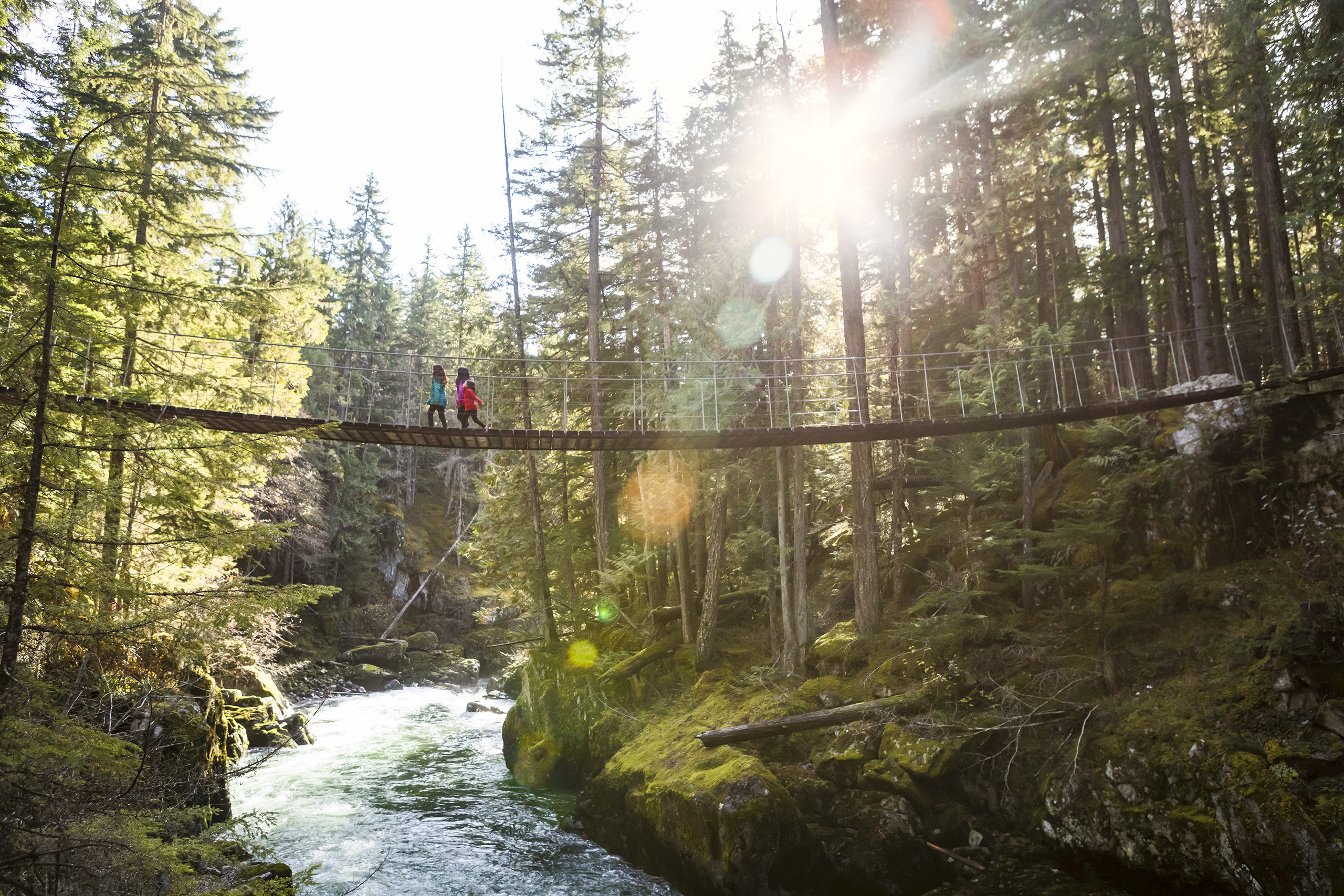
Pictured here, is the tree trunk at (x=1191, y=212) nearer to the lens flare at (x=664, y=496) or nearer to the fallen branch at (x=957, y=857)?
the fallen branch at (x=957, y=857)

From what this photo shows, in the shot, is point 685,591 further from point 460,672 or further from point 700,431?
point 460,672

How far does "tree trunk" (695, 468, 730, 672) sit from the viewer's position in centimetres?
1158

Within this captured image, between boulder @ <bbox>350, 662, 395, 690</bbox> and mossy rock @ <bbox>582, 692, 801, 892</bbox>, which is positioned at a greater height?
mossy rock @ <bbox>582, 692, 801, 892</bbox>

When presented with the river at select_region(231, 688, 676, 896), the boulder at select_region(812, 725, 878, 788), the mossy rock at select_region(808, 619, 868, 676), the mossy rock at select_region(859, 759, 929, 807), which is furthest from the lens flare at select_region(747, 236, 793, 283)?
the river at select_region(231, 688, 676, 896)

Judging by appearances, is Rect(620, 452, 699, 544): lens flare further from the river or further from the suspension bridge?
the river

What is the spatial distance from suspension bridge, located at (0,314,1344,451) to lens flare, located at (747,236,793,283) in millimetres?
1439

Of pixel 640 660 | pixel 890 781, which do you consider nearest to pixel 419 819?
pixel 640 660

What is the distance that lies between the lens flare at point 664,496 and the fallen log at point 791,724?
4896mm

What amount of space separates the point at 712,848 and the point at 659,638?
6.25 m

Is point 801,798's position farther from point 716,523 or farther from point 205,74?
point 205,74

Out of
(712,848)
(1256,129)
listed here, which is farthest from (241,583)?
(1256,129)

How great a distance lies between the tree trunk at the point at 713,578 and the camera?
1158cm

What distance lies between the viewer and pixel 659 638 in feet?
43.9

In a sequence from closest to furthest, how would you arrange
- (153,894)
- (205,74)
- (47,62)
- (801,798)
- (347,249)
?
1. (153,894)
2. (47,62)
3. (801,798)
4. (205,74)
5. (347,249)
